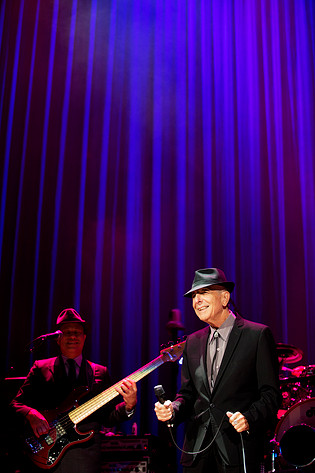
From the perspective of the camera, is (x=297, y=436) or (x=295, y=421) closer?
(x=297, y=436)

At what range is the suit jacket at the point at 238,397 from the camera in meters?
2.44

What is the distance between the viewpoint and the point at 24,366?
5898 millimetres

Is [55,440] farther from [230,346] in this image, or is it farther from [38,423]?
[230,346]

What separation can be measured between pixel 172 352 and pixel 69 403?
787 millimetres

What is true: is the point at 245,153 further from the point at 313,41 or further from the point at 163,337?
the point at 163,337

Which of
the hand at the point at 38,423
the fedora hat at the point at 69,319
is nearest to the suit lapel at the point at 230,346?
the hand at the point at 38,423

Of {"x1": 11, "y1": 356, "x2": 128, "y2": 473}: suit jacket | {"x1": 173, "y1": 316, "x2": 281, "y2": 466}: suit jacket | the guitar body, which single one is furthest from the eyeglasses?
{"x1": 173, "y1": 316, "x2": 281, "y2": 466}: suit jacket

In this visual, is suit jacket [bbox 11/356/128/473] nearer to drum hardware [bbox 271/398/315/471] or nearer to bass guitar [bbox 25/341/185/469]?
bass guitar [bbox 25/341/185/469]

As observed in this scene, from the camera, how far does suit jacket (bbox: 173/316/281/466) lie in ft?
8.02

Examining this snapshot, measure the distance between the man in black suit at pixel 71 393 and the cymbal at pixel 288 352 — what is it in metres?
1.55

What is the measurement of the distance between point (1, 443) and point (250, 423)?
234 centimetres

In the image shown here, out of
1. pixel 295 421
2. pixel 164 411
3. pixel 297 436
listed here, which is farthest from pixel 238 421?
pixel 295 421

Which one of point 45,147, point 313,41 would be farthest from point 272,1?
point 45,147

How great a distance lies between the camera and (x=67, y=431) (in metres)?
3.55
